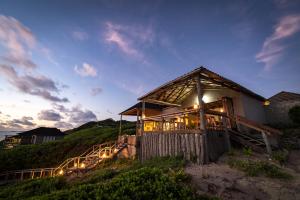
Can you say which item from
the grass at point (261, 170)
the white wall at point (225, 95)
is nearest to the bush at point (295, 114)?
the white wall at point (225, 95)

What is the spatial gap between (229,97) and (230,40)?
5448 millimetres

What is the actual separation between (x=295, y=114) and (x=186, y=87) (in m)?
9.33

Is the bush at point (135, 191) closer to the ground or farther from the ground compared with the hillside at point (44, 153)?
farther from the ground

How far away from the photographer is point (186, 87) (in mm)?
13703

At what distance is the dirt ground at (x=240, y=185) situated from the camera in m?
4.66

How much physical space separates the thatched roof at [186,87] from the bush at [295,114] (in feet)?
7.38

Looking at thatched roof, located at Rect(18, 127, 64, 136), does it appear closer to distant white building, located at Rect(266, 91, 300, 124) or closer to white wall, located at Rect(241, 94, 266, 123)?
white wall, located at Rect(241, 94, 266, 123)

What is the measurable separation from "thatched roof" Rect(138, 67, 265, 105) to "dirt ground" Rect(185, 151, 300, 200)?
5010 mm

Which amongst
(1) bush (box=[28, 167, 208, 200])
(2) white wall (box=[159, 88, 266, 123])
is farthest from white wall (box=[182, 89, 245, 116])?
(1) bush (box=[28, 167, 208, 200])

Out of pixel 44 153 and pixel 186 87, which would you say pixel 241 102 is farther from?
pixel 44 153

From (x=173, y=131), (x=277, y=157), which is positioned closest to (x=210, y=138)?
(x=173, y=131)

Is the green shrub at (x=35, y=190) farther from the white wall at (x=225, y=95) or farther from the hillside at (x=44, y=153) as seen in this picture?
the hillside at (x=44, y=153)

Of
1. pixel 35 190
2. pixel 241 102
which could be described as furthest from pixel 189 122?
pixel 35 190

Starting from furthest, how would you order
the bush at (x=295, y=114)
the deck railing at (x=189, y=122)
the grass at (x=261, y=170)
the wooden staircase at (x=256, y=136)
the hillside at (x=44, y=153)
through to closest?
the hillside at (x=44, y=153) < the bush at (x=295, y=114) < the deck railing at (x=189, y=122) < the wooden staircase at (x=256, y=136) < the grass at (x=261, y=170)
